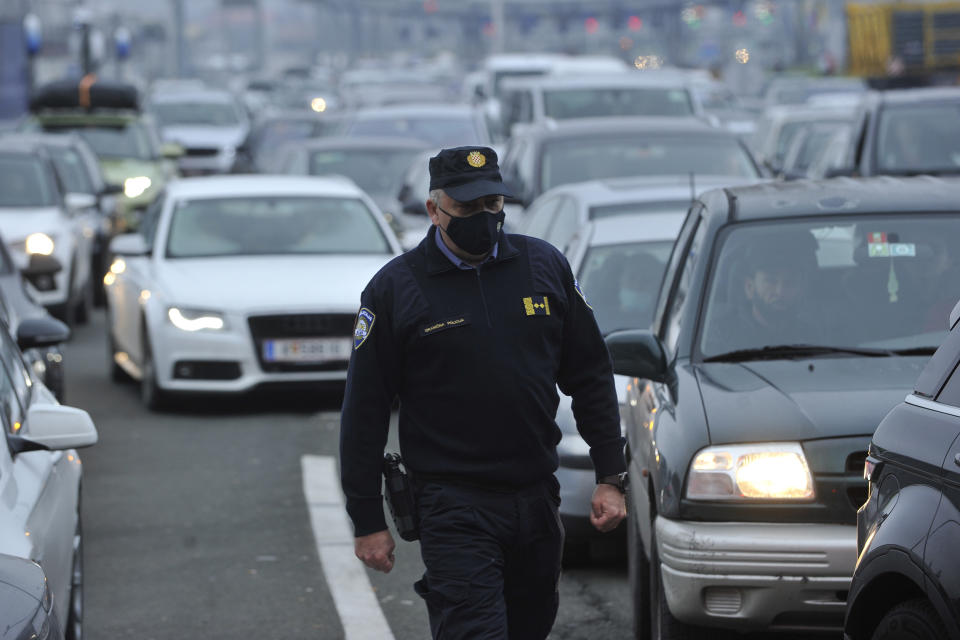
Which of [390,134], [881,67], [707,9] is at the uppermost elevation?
[390,134]

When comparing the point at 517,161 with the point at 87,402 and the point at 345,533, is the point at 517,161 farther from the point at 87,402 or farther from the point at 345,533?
the point at 345,533

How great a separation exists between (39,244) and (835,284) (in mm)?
11464

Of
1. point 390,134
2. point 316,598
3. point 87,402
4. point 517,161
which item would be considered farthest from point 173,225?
point 390,134

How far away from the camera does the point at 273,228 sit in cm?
1386

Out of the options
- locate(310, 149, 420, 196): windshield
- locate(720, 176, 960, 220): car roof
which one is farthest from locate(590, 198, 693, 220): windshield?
locate(310, 149, 420, 196): windshield

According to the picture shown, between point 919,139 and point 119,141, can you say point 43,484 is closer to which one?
point 919,139

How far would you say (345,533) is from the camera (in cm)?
888

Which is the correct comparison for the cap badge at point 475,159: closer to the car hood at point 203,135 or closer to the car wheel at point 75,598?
the car wheel at point 75,598

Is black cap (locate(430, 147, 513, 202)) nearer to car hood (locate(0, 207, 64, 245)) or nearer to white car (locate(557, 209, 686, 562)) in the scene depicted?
white car (locate(557, 209, 686, 562))

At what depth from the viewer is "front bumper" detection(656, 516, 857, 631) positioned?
18.1ft

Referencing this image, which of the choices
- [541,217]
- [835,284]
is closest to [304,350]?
[541,217]

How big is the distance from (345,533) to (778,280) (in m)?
2.96

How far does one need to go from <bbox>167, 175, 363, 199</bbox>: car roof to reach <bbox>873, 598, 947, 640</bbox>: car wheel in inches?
404

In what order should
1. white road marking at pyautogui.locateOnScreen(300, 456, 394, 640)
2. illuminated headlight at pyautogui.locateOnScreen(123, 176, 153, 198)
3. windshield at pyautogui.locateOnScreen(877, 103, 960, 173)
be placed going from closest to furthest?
white road marking at pyautogui.locateOnScreen(300, 456, 394, 640), windshield at pyautogui.locateOnScreen(877, 103, 960, 173), illuminated headlight at pyautogui.locateOnScreen(123, 176, 153, 198)
